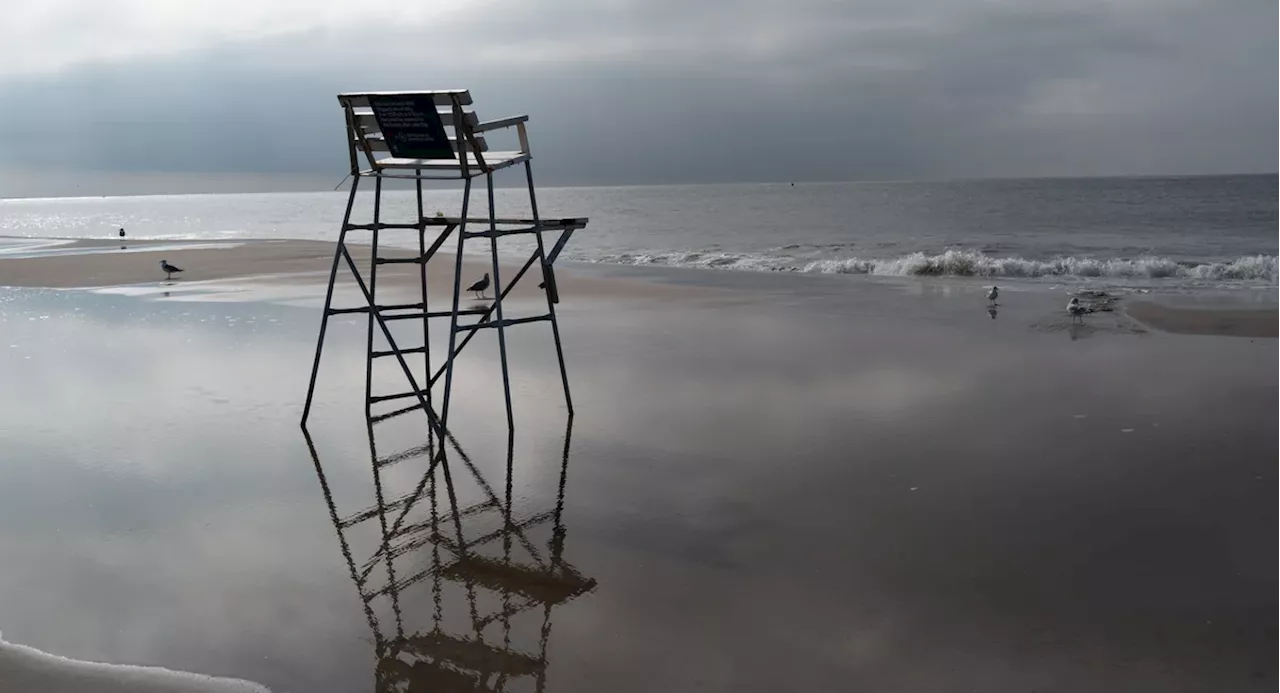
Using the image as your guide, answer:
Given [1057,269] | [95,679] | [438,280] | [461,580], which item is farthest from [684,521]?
[1057,269]

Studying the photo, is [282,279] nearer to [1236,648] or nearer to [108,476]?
[108,476]

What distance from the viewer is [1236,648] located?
3648 millimetres

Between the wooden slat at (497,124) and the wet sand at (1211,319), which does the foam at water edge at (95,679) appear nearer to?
the wooden slat at (497,124)

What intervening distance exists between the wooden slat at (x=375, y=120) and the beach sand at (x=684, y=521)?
221cm

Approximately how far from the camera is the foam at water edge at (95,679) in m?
3.40

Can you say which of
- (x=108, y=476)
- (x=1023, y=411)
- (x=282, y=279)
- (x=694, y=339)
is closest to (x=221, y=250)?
(x=282, y=279)

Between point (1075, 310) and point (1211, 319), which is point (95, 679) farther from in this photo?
point (1211, 319)

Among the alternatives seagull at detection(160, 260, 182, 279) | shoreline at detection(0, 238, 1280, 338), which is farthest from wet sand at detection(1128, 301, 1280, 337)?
seagull at detection(160, 260, 182, 279)

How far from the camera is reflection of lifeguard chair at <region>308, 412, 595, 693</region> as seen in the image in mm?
3543

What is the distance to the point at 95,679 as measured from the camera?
3.46m

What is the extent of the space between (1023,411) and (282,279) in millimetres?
15206

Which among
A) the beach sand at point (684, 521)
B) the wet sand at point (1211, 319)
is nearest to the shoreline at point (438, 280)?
the wet sand at point (1211, 319)

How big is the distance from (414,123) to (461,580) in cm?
326

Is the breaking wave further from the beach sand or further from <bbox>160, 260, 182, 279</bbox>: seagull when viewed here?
<bbox>160, 260, 182, 279</bbox>: seagull
